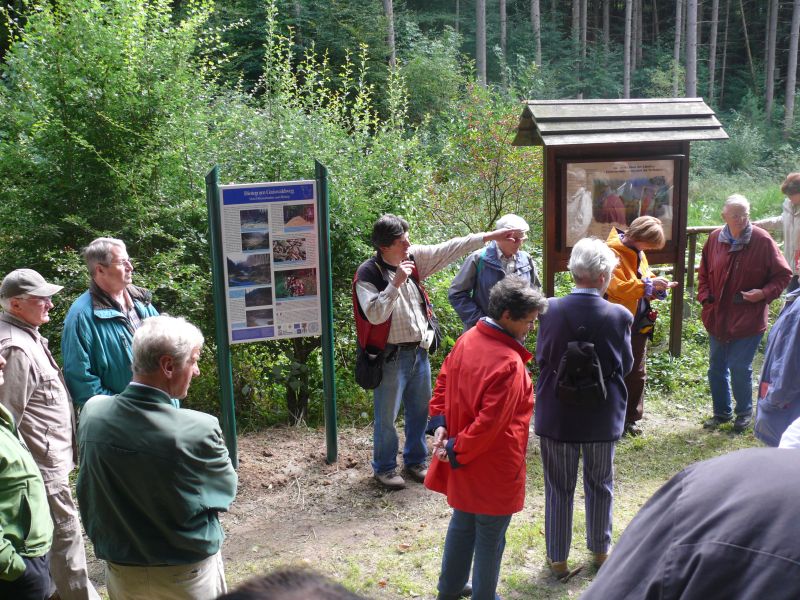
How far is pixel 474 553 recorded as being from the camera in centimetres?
381

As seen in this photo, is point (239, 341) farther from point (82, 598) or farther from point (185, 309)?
point (82, 598)

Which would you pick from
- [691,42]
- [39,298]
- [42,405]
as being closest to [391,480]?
[42,405]

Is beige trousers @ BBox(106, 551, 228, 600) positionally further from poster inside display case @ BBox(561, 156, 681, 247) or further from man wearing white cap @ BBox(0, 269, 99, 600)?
poster inside display case @ BBox(561, 156, 681, 247)

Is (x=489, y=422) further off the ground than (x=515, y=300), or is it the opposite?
(x=515, y=300)

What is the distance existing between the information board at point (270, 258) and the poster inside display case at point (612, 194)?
2.69 metres

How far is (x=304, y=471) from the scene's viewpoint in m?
5.76

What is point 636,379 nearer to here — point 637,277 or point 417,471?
point 637,277

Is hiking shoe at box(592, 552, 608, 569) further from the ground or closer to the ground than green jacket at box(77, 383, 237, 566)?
closer to the ground

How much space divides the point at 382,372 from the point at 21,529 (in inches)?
111

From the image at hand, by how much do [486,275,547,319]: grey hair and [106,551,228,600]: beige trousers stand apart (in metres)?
1.68

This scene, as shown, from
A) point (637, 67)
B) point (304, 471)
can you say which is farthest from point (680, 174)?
point (637, 67)

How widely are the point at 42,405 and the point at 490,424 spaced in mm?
2190

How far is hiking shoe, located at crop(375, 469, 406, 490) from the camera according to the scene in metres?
5.46

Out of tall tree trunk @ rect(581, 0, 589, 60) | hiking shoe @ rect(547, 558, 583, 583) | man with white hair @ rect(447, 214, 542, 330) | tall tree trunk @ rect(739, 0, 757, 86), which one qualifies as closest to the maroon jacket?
man with white hair @ rect(447, 214, 542, 330)
